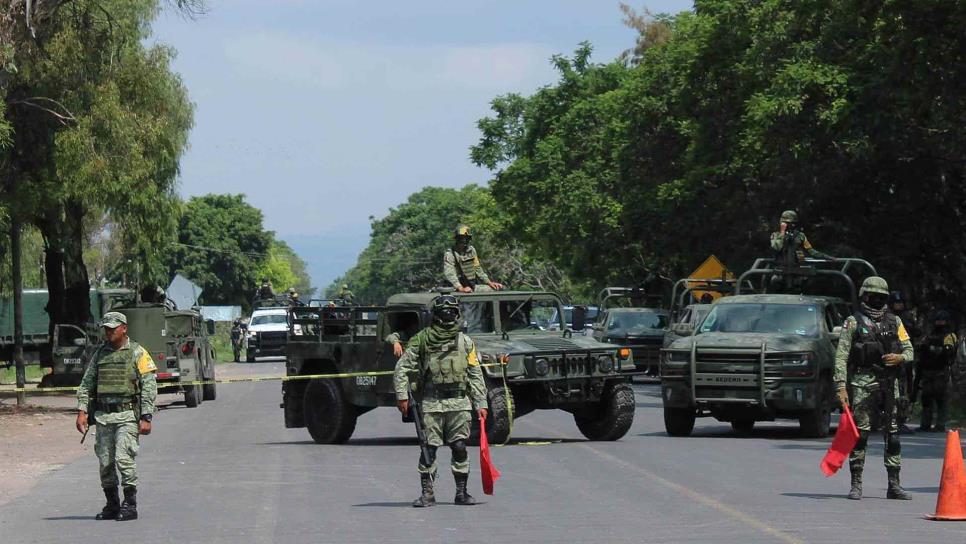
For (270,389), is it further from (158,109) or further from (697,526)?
(697,526)

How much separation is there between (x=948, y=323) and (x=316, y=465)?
33.8 feet

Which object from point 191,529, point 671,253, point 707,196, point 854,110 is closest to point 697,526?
point 191,529

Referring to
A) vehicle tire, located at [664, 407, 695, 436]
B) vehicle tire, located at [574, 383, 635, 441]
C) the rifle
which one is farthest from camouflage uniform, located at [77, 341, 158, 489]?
vehicle tire, located at [664, 407, 695, 436]

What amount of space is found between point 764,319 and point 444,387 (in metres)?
10.1

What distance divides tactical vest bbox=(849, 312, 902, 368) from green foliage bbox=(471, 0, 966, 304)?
1296 cm

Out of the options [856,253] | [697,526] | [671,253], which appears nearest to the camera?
[697,526]

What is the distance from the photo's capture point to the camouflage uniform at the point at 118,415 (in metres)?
13.3

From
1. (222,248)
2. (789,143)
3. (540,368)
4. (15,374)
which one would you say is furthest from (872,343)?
(222,248)

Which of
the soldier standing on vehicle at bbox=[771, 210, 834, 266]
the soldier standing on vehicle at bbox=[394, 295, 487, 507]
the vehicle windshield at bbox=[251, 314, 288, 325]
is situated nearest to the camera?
the soldier standing on vehicle at bbox=[394, 295, 487, 507]

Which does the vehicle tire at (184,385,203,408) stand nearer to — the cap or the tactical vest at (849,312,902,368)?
the cap

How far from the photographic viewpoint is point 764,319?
23.1 metres

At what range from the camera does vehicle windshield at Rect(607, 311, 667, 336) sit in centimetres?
4356

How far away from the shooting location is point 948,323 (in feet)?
79.3

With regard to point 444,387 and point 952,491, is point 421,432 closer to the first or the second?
point 444,387
